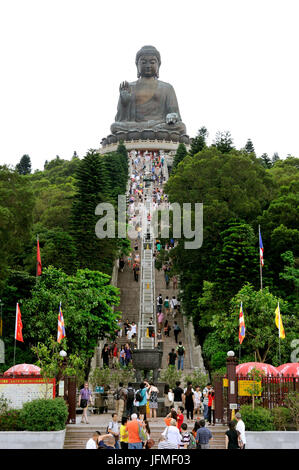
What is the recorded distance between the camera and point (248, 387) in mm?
17641

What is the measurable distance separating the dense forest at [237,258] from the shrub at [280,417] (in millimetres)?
7734

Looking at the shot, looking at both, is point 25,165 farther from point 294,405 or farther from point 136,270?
point 294,405

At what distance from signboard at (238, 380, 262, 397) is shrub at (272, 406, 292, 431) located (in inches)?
26.7

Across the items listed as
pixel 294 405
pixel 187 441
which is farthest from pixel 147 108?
pixel 187 441

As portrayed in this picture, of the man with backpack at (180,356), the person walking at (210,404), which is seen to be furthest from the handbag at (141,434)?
the man with backpack at (180,356)

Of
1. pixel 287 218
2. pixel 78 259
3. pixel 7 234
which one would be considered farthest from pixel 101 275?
pixel 287 218

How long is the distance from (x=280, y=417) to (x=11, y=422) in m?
6.24

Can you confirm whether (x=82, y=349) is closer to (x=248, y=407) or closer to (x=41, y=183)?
(x=248, y=407)

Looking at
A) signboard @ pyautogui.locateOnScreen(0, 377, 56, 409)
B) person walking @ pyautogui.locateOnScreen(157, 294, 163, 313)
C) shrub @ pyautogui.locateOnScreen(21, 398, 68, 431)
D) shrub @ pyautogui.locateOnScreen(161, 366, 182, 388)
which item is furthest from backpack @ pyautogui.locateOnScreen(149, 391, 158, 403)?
person walking @ pyautogui.locateOnScreen(157, 294, 163, 313)

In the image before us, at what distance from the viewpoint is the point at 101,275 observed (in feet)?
96.6

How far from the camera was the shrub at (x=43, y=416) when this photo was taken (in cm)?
1555

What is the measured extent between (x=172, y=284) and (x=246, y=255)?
30.0 feet

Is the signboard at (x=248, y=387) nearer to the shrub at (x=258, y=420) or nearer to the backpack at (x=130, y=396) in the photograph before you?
the shrub at (x=258, y=420)

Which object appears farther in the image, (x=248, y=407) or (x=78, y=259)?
(x=78, y=259)
